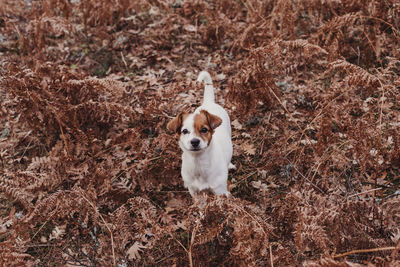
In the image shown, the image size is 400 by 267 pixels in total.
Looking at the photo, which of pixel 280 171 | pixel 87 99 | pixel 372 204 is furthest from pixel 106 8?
pixel 372 204

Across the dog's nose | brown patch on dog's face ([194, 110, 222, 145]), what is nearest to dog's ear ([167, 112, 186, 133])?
brown patch on dog's face ([194, 110, 222, 145])

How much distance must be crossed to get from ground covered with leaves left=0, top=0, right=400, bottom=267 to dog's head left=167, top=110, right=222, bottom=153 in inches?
27.4

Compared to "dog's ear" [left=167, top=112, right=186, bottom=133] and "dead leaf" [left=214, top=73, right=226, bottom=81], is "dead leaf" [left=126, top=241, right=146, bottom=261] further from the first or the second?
"dead leaf" [left=214, top=73, right=226, bottom=81]

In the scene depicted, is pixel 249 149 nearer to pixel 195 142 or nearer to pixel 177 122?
pixel 177 122

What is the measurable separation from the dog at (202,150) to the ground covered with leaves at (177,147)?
1.61ft

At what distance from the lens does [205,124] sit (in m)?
3.77

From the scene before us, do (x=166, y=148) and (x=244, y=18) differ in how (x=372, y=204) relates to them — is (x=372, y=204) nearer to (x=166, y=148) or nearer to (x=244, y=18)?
(x=166, y=148)

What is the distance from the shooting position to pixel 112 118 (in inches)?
221

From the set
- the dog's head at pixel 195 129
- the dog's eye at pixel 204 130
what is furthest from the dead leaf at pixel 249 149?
the dog's eye at pixel 204 130

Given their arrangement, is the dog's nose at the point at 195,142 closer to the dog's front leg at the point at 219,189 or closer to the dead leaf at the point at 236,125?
the dog's front leg at the point at 219,189

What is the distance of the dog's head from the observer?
356 cm

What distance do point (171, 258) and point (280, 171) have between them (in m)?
2.24

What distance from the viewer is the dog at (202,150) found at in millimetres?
3670

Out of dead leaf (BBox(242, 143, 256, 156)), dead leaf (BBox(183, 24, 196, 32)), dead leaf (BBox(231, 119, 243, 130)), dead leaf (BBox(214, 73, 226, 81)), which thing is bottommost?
dead leaf (BBox(242, 143, 256, 156))
